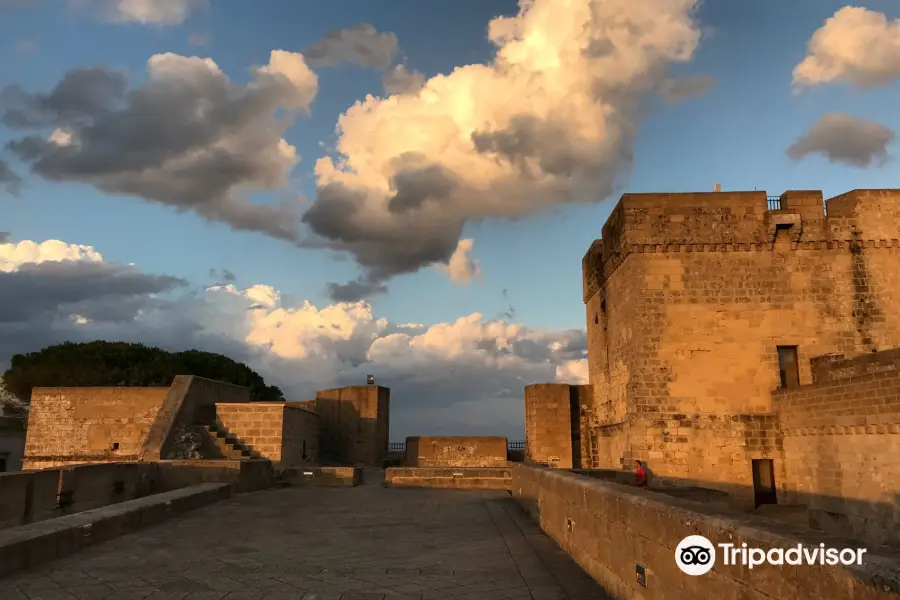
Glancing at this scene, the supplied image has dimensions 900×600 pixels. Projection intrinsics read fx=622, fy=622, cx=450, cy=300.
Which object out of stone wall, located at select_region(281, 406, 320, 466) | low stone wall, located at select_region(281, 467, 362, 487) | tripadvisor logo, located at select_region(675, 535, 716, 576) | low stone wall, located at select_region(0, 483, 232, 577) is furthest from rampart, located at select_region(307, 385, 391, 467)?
tripadvisor logo, located at select_region(675, 535, 716, 576)

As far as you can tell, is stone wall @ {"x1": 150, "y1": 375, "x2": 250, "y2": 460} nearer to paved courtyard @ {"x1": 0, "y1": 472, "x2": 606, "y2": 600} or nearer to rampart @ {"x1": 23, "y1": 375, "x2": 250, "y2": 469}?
rampart @ {"x1": 23, "y1": 375, "x2": 250, "y2": 469}

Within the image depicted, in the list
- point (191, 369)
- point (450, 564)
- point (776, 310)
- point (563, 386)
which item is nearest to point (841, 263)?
point (776, 310)

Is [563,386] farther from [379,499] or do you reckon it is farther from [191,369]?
[191,369]

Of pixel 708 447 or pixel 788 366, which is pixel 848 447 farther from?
pixel 788 366

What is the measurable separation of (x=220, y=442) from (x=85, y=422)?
5.56 meters

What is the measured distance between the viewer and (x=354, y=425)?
2727 cm

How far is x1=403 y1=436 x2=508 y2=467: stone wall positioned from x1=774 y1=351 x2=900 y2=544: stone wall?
1083 centimetres

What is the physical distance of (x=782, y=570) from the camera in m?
3.12

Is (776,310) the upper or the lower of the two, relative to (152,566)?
upper

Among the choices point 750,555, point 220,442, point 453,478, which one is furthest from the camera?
point 220,442

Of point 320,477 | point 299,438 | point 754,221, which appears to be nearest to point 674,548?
point 320,477

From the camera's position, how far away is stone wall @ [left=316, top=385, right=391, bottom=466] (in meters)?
27.1

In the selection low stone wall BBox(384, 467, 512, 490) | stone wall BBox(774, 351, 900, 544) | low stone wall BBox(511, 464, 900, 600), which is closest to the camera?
low stone wall BBox(511, 464, 900, 600)

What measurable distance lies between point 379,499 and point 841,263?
1502 cm
